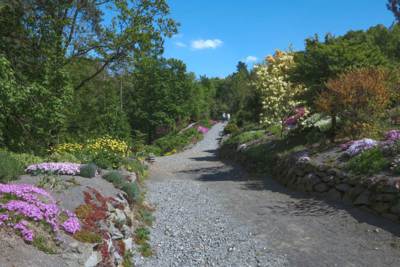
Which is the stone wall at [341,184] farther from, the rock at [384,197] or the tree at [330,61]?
the tree at [330,61]

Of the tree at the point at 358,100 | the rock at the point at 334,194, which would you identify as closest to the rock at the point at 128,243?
the rock at the point at 334,194

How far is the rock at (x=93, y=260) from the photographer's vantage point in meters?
5.66

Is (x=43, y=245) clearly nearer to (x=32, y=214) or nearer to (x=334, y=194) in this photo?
(x=32, y=214)

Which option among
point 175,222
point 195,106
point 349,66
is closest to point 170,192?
point 175,222

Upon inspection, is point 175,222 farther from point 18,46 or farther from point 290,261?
point 18,46

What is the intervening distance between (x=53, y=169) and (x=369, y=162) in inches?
296

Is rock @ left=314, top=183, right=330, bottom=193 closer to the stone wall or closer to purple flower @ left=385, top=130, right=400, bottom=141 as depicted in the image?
the stone wall

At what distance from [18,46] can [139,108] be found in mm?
32608

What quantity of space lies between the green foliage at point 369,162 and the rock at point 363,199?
60 centimetres

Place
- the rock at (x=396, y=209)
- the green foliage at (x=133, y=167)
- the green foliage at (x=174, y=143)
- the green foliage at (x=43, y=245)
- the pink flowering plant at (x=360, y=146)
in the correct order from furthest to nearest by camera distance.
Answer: the green foliage at (x=174, y=143) < the green foliage at (x=133, y=167) < the pink flowering plant at (x=360, y=146) < the rock at (x=396, y=209) < the green foliage at (x=43, y=245)

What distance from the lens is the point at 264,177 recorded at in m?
15.8

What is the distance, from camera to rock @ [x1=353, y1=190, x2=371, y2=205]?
359 inches

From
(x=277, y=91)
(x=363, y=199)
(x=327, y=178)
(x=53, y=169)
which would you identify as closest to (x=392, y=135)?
(x=327, y=178)

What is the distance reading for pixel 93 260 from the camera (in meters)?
5.79
